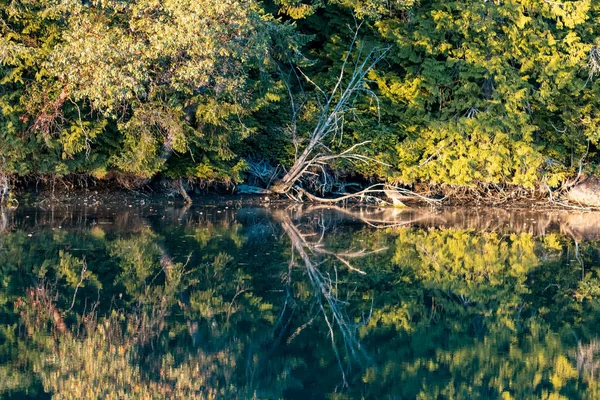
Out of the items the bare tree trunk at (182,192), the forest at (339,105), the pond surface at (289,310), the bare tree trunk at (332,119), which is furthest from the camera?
the bare tree trunk at (332,119)

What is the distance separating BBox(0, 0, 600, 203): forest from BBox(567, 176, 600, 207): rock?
0.22m

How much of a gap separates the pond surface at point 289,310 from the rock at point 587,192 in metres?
3.99

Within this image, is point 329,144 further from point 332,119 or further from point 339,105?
point 339,105

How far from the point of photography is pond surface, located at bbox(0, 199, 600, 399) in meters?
7.38

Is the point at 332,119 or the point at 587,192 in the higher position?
the point at 332,119

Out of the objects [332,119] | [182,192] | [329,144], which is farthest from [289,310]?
[329,144]

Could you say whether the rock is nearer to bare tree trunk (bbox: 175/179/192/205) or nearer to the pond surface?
the pond surface

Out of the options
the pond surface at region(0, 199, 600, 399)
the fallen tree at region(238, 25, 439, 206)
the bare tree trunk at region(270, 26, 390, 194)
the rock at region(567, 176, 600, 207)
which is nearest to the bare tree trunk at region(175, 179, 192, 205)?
the fallen tree at region(238, 25, 439, 206)

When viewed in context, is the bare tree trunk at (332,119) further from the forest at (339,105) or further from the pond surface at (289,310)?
the pond surface at (289,310)

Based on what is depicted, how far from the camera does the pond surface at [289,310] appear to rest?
738 cm

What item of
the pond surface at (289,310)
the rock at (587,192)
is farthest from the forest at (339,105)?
the pond surface at (289,310)

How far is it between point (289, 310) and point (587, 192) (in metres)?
11.8

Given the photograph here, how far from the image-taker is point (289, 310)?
960cm

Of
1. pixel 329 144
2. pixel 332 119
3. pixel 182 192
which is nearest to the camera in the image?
pixel 182 192
